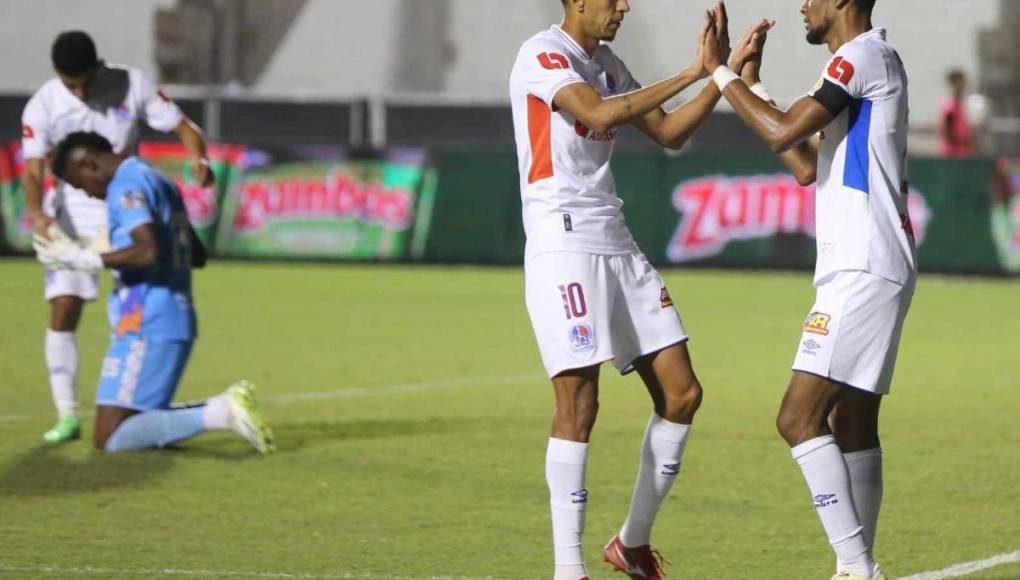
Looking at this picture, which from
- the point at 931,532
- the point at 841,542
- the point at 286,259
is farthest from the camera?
the point at 286,259

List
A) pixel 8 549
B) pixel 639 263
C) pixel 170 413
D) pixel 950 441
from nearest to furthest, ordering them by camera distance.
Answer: pixel 639 263 < pixel 8 549 < pixel 170 413 < pixel 950 441

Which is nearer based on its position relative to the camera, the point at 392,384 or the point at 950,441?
the point at 950,441

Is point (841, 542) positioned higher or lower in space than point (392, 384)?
higher

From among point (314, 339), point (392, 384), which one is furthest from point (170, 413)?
point (314, 339)

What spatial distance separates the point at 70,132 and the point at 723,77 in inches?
193

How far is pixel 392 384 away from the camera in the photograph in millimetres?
12086

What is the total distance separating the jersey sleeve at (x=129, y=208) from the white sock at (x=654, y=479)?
11.6 feet

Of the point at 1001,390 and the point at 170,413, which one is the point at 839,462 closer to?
the point at 170,413

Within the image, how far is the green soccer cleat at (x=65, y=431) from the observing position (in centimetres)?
957

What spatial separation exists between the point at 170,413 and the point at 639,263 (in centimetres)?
357

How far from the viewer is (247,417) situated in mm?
8984

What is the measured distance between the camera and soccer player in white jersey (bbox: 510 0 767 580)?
20.1 feet

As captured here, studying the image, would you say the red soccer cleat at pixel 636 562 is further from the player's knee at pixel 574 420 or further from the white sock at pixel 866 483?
the white sock at pixel 866 483

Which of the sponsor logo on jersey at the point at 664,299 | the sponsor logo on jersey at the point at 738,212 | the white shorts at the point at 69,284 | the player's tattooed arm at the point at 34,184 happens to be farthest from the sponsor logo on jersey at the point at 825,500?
the sponsor logo on jersey at the point at 738,212
